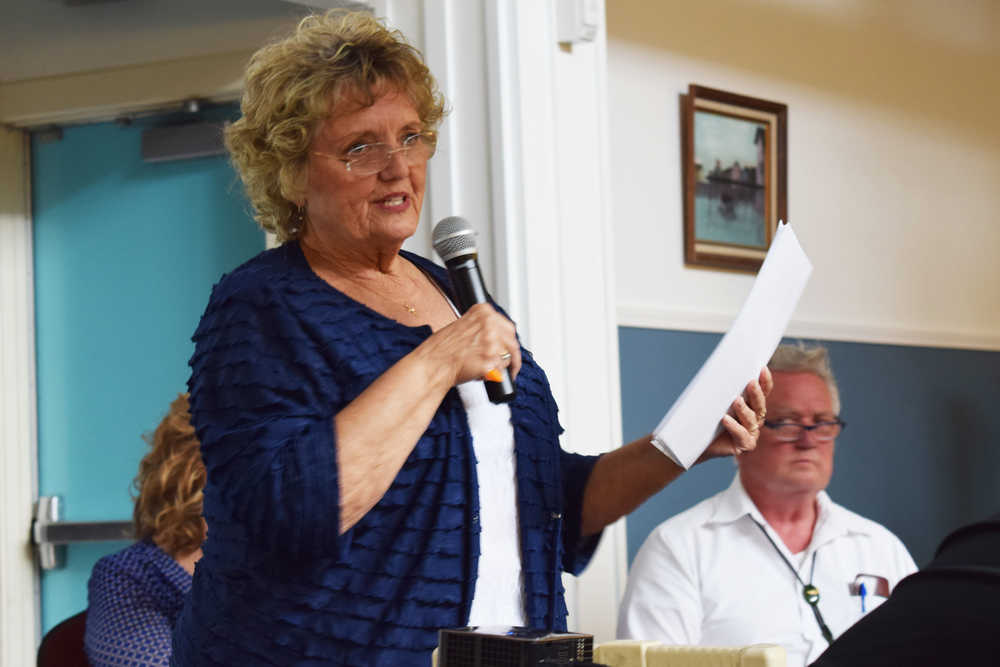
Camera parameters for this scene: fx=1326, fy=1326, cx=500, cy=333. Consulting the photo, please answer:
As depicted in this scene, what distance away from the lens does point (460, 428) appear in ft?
5.27

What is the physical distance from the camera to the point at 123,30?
3348 mm

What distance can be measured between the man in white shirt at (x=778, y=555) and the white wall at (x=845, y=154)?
561mm

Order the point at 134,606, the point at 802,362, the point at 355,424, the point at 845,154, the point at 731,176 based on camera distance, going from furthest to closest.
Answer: the point at 845,154
the point at 731,176
the point at 802,362
the point at 134,606
the point at 355,424

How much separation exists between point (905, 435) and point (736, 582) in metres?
1.79

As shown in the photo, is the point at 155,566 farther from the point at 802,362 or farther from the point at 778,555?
the point at 802,362

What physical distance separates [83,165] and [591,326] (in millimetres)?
1574

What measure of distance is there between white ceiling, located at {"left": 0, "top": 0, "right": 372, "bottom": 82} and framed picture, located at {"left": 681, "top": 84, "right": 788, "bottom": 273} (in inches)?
49.1

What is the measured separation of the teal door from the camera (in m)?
3.48

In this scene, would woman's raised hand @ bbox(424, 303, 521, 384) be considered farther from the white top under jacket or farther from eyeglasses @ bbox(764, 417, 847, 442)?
eyeglasses @ bbox(764, 417, 847, 442)

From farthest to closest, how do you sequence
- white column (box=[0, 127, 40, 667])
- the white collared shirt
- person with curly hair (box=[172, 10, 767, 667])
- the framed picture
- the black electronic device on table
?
the framed picture < white column (box=[0, 127, 40, 667]) < the white collared shirt < person with curly hair (box=[172, 10, 767, 667]) < the black electronic device on table

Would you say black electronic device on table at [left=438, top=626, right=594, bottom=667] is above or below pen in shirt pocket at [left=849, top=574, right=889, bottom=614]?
above

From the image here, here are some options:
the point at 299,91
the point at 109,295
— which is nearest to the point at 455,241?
the point at 299,91

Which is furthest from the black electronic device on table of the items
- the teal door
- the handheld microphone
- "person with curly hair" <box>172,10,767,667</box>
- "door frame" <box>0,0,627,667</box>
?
the teal door

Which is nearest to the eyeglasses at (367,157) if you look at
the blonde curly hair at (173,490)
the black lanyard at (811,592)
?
the blonde curly hair at (173,490)
